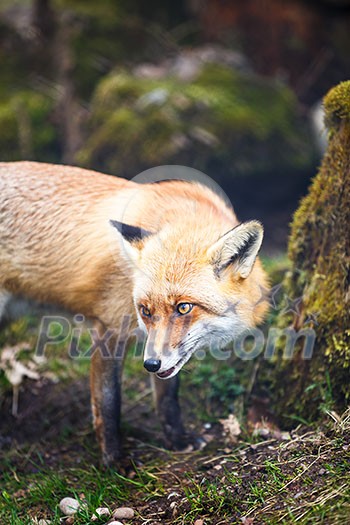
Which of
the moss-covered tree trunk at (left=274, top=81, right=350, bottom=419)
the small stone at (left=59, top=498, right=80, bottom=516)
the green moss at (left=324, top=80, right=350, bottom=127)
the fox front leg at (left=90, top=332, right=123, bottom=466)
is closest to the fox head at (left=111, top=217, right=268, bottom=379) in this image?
the moss-covered tree trunk at (left=274, top=81, right=350, bottom=419)

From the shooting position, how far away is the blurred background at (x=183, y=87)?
28.2ft

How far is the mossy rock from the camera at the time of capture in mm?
8422

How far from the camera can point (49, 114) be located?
9.73 meters

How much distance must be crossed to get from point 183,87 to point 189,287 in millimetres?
6120

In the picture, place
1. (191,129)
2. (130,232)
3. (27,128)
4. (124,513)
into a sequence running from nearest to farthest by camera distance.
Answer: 1. (124,513)
2. (130,232)
3. (191,129)
4. (27,128)

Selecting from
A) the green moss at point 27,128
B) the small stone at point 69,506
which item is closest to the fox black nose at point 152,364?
the small stone at point 69,506

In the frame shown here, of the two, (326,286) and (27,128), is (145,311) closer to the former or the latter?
(326,286)

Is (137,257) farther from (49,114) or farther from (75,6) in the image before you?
(75,6)

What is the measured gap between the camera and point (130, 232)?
13.9 feet

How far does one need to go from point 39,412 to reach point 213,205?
271 centimetres

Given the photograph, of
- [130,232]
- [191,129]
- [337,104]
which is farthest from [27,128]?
[337,104]

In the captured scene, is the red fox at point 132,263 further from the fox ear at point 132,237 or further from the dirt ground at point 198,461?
the dirt ground at point 198,461

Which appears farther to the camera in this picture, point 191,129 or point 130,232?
point 191,129

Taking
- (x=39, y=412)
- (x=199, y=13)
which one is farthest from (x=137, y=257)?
(x=199, y=13)
